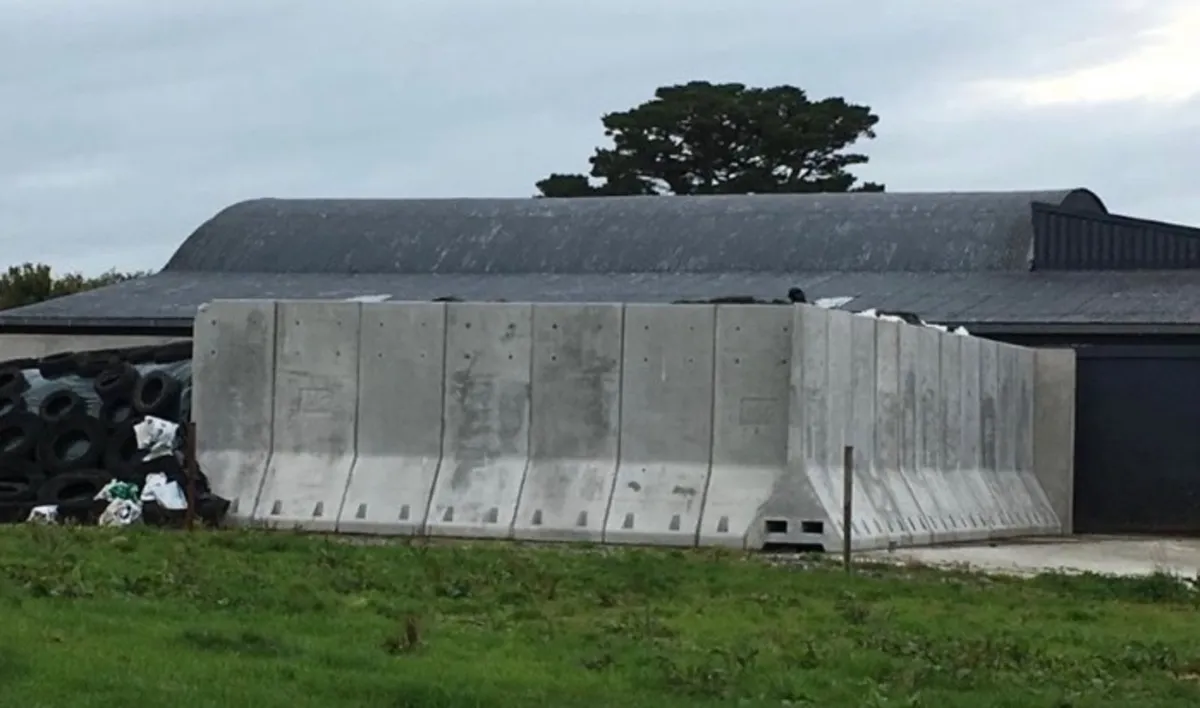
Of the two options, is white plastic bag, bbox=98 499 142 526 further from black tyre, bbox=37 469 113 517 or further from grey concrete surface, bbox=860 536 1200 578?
grey concrete surface, bbox=860 536 1200 578

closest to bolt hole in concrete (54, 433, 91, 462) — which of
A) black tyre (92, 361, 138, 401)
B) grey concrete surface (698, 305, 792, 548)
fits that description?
black tyre (92, 361, 138, 401)

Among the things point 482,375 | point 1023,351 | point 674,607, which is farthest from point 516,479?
point 1023,351

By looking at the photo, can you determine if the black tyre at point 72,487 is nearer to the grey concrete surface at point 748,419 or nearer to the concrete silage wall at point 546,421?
the concrete silage wall at point 546,421

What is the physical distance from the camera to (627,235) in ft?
156

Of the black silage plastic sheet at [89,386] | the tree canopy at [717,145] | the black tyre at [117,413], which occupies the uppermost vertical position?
the tree canopy at [717,145]

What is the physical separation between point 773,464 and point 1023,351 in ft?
40.4

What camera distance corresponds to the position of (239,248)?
50.2 metres

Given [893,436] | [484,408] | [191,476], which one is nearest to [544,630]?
[191,476]

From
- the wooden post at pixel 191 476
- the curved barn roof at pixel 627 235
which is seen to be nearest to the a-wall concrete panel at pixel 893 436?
the wooden post at pixel 191 476

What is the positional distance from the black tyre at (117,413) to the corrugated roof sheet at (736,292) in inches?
595

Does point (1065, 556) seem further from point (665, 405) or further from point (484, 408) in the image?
point (484, 408)

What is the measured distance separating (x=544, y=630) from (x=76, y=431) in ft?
43.0

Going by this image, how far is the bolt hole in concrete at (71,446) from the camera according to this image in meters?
25.8

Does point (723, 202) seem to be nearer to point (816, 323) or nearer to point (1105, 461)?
point (1105, 461)
